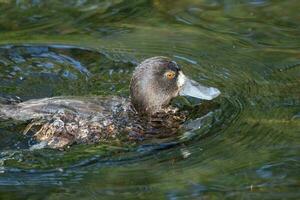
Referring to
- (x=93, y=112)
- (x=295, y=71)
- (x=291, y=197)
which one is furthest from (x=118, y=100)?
(x=291, y=197)

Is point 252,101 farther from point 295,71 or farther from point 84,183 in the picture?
point 84,183

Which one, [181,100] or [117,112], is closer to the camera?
[117,112]

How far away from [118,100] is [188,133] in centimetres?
101

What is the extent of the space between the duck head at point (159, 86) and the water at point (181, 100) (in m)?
0.22

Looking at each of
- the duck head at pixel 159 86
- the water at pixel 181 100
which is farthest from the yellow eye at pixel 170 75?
the water at pixel 181 100

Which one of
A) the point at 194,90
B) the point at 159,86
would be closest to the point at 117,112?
the point at 159,86

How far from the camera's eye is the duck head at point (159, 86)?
8.89m

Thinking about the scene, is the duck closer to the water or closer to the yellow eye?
the yellow eye

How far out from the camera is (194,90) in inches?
360

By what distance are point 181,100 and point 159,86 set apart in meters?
0.72

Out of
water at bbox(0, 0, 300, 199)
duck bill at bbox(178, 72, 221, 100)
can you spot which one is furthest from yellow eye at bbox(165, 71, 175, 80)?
water at bbox(0, 0, 300, 199)

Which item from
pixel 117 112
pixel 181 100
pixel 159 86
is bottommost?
pixel 181 100

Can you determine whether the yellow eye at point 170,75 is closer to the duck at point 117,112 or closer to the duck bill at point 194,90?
the duck at point 117,112

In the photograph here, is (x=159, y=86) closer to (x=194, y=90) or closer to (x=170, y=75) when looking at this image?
(x=170, y=75)
